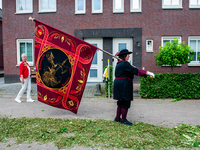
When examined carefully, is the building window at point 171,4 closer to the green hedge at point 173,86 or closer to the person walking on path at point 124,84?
the green hedge at point 173,86

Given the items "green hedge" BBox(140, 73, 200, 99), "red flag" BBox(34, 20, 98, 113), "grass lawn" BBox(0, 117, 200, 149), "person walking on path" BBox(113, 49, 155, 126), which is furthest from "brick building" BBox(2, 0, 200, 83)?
"grass lawn" BBox(0, 117, 200, 149)

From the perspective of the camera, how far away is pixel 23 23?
1188 centimetres

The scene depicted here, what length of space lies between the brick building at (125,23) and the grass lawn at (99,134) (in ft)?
24.8

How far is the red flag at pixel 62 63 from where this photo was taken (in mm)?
4875

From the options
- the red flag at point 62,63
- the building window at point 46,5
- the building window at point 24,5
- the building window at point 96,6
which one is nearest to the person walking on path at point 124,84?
the red flag at point 62,63

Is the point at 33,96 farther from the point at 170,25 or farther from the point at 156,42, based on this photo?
the point at 170,25

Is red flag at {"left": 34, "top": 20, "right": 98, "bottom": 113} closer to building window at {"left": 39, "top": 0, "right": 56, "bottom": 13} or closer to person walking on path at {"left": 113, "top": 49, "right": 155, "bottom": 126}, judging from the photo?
person walking on path at {"left": 113, "top": 49, "right": 155, "bottom": 126}

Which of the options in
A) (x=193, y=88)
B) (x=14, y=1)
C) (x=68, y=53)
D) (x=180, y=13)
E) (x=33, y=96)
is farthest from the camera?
(x=14, y=1)

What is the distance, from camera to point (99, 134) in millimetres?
3738

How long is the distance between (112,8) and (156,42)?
3571 mm

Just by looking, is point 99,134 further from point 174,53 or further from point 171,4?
point 171,4

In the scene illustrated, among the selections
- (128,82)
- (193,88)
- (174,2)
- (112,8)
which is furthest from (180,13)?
(128,82)

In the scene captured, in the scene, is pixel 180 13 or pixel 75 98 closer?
pixel 75 98

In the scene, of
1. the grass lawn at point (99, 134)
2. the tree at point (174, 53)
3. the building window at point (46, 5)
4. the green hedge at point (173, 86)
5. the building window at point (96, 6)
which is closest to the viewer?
the grass lawn at point (99, 134)
